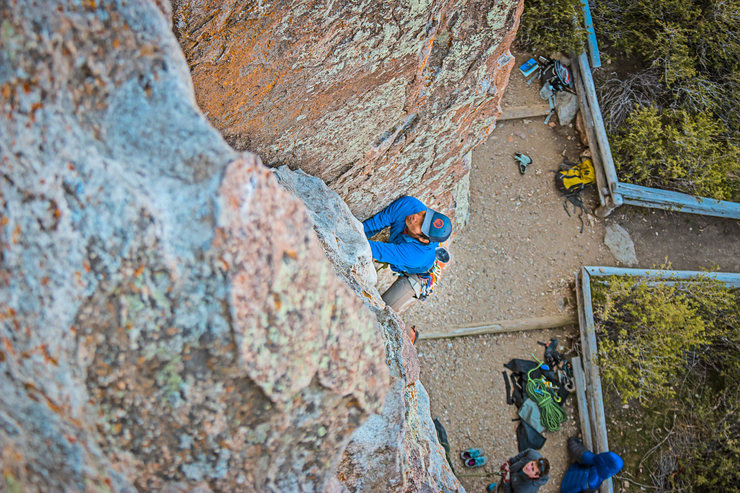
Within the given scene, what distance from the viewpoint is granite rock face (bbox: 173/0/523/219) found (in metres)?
2.86

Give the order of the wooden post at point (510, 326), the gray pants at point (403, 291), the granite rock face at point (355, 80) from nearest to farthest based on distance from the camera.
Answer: the granite rock face at point (355, 80) < the gray pants at point (403, 291) < the wooden post at point (510, 326)

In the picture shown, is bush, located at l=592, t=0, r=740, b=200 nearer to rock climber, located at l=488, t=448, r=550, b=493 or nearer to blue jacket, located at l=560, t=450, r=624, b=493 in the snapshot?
blue jacket, located at l=560, t=450, r=624, b=493

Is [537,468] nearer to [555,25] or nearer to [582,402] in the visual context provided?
[582,402]

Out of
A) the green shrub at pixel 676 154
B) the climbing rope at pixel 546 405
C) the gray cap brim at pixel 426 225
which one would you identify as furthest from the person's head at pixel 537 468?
the green shrub at pixel 676 154

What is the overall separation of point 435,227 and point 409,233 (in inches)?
12.3

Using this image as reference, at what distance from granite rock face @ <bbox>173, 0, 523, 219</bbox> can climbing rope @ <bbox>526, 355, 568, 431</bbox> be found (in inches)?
119

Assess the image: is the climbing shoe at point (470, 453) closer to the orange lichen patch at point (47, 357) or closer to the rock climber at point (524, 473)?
the rock climber at point (524, 473)

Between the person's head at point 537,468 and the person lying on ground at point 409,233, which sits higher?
the person lying on ground at point 409,233

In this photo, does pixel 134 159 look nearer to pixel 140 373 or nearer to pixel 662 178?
pixel 140 373

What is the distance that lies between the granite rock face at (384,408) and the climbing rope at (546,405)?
243 centimetres

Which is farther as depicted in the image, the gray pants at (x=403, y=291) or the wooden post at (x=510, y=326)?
the wooden post at (x=510, y=326)

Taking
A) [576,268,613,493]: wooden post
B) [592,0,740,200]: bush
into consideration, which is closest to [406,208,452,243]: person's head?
[576,268,613,493]: wooden post

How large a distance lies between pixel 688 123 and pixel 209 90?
6734mm

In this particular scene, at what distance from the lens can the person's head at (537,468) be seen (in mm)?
5531
